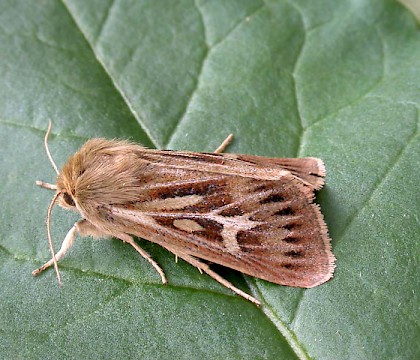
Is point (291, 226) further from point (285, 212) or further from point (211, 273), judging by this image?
point (211, 273)

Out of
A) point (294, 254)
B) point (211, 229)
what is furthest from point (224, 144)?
point (294, 254)

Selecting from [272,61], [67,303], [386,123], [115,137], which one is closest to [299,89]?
[272,61]

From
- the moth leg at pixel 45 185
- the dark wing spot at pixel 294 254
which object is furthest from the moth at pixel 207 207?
the moth leg at pixel 45 185

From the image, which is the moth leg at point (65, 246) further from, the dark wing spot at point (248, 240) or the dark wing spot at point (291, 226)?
the dark wing spot at point (291, 226)

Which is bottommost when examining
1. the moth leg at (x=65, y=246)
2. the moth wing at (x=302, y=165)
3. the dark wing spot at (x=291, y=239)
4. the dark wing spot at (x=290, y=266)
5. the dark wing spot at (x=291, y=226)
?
the dark wing spot at (x=290, y=266)

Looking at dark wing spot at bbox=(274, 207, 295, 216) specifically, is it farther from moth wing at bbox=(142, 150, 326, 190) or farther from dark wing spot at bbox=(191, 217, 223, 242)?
dark wing spot at bbox=(191, 217, 223, 242)

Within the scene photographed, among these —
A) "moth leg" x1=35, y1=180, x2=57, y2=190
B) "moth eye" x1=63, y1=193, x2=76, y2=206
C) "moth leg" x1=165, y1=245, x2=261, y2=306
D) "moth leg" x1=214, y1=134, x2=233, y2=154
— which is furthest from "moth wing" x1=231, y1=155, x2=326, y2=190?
"moth leg" x1=35, y1=180, x2=57, y2=190

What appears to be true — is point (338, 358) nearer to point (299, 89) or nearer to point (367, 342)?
point (367, 342)

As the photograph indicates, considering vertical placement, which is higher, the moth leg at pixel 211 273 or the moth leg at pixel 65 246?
the moth leg at pixel 65 246
